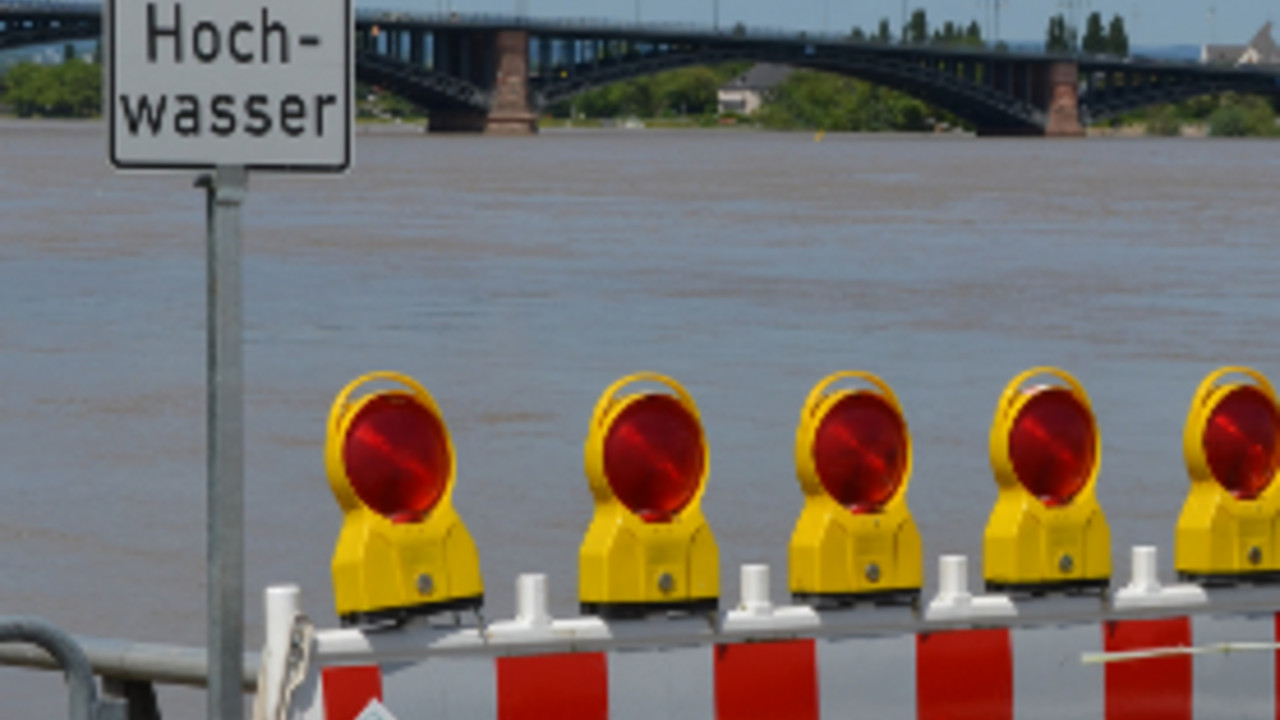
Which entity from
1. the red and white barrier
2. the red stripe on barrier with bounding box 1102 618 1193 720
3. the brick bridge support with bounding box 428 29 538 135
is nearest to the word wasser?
the red and white barrier

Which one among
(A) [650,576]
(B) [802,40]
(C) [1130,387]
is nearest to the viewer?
(A) [650,576]

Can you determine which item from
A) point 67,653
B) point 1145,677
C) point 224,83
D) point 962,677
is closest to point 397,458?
point 67,653

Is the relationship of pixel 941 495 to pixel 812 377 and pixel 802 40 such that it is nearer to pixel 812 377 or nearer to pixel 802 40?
pixel 812 377

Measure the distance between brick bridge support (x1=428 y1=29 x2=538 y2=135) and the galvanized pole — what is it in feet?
380

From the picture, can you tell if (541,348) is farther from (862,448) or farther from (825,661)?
(825,661)

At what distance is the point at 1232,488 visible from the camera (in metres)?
5.05

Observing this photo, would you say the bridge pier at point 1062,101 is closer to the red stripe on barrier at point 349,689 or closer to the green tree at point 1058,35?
the green tree at point 1058,35

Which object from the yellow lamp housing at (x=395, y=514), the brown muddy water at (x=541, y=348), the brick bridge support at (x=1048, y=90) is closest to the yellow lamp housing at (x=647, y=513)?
the yellow lamp housing at (x=395, y=514)

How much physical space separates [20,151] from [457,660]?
7812 cm

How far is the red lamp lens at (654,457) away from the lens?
14.9 feet

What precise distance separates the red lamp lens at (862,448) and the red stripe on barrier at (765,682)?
15.7 inches

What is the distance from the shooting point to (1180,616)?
4738mm

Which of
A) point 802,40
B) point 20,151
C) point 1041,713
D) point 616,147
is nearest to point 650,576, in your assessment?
point 1041,713

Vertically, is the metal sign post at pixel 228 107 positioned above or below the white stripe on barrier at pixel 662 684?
above
